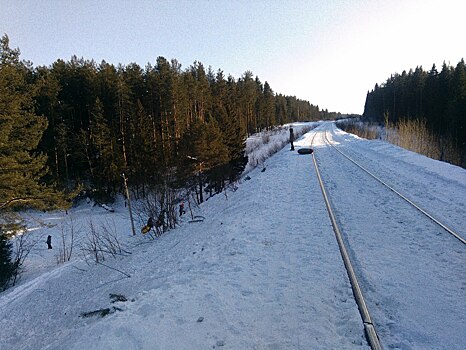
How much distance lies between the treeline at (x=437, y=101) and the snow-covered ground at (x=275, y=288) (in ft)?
72.9

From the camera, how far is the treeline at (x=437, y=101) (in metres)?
37.2

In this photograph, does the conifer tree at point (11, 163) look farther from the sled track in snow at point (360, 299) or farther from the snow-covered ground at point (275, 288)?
the sled track in snow at point (360, 299)

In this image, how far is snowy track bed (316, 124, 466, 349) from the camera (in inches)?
144

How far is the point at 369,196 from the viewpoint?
9820mm

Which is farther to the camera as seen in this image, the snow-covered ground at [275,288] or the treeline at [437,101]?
the treeline at [437,101]

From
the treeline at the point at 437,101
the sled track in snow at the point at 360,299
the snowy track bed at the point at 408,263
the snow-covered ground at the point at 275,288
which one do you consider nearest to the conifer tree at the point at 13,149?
the snow-covered ground at the point at 275,288

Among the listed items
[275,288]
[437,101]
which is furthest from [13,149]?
[437,101]

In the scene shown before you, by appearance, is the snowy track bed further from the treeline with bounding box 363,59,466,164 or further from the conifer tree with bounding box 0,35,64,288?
the treeline with bounding box 363,59,466,164

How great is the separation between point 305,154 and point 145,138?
736 inches

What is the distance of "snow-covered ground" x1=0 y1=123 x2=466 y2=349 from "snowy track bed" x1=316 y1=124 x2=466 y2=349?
0.02 m

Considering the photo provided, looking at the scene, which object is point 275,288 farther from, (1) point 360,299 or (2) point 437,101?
(2) point 437,101

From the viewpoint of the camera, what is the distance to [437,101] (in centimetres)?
4891

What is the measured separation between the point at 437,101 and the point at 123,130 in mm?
49324

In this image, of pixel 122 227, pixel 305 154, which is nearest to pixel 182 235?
pixel 305 154
